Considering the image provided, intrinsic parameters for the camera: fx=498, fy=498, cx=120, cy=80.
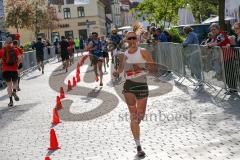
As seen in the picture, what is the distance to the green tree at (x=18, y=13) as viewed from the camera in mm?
47344

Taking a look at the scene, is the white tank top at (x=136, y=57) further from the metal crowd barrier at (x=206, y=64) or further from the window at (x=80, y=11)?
the window at (x=80, y=11)

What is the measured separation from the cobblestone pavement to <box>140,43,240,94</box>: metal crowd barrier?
0.42 metres

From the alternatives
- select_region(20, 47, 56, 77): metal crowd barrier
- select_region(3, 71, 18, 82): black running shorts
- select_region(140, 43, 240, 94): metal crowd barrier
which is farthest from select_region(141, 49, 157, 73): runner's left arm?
select_region(20, 47, 56, 77): metal crowd barrier

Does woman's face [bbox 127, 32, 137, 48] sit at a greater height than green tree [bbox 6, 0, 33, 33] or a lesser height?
lesser

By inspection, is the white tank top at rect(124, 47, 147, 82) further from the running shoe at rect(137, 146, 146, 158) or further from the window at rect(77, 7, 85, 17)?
the window at rect(77, 7, 85, 17)

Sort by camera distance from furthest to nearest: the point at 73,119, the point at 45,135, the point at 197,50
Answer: the point at 197,50
the point at 73,119
the point at 45,135

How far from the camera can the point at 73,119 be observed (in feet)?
37.0

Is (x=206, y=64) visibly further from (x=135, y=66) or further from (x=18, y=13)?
Answer: (x=18, y=13)

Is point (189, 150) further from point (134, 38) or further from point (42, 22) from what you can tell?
point (42, 22)

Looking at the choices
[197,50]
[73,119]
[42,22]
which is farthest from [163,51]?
[42,22]

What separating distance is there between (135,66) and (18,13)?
41.3 meters

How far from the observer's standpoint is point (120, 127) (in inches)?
385

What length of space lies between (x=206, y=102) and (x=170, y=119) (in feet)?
6.71

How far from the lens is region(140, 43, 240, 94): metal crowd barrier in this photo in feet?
38.5
